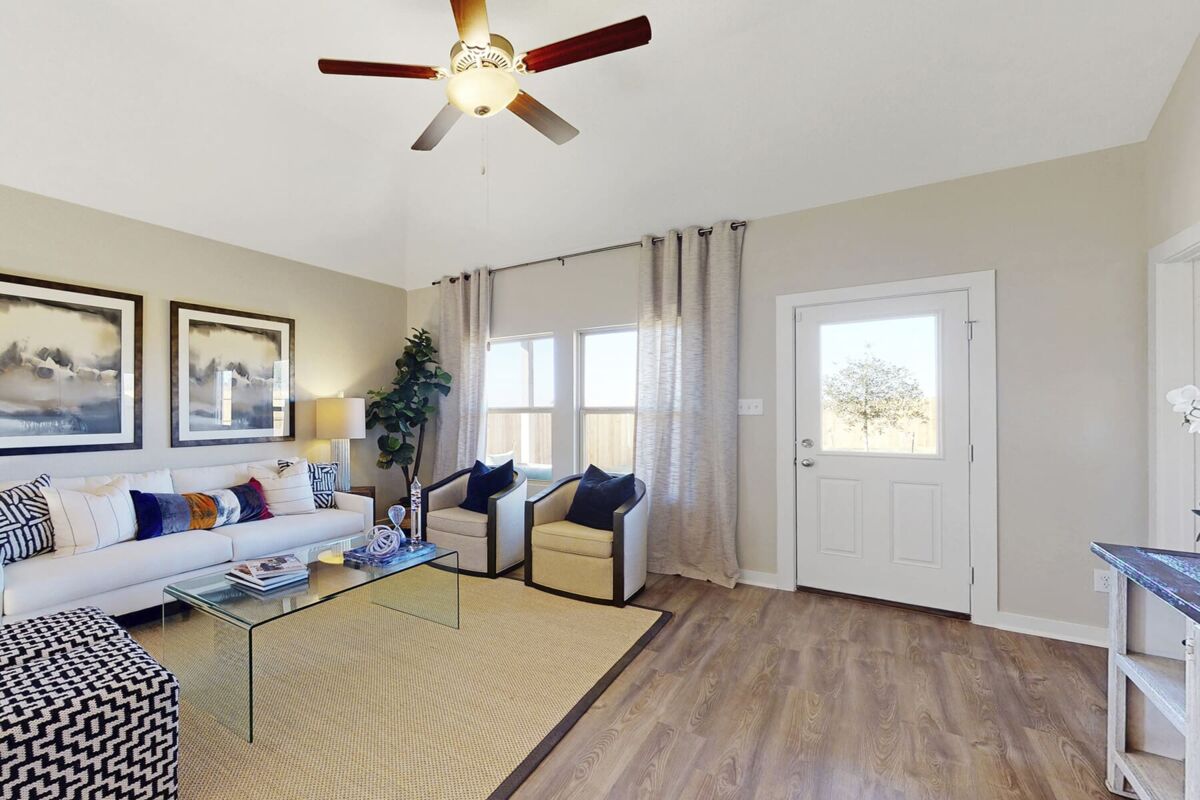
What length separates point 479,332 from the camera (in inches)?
187

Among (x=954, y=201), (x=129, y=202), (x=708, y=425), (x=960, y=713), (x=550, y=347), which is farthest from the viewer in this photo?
(x=550, y=347)

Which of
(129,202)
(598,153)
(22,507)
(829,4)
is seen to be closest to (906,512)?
(829,4)

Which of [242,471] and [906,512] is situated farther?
[242,471]

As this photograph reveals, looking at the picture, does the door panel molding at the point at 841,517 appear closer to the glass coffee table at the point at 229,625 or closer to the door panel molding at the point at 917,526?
the door panel molding at the point at 917,526

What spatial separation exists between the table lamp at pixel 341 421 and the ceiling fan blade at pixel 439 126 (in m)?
2.45

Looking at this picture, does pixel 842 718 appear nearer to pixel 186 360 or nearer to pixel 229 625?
pixel 229 625

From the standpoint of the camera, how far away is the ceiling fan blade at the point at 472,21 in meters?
1.81

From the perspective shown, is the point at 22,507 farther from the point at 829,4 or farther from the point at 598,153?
the point at 829,4

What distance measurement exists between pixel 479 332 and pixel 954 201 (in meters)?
3.81

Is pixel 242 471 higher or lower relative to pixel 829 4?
lower

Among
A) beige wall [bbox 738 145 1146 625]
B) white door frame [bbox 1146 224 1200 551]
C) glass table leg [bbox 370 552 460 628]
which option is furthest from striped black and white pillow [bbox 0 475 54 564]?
white door frame [bbox 1146 224 1200 551]

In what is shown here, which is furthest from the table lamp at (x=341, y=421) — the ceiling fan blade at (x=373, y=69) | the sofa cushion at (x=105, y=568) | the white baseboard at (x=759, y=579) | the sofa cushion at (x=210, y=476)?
the white baseboard at (x=759, y=579)

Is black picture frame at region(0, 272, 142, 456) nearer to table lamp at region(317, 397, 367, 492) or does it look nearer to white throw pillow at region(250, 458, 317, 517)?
white throw pillow at region(250, 458, 317, 517)

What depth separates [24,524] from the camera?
2512 millimetres
